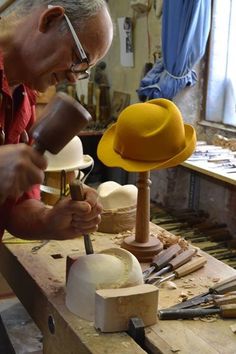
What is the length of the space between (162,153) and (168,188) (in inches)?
82.6

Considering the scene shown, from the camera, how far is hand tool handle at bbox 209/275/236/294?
139cm

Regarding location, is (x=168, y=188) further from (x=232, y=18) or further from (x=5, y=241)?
(x=5, y=241)

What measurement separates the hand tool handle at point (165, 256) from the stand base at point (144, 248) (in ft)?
0.08

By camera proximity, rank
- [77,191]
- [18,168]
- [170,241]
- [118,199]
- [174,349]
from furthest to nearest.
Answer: [118,199] → [170,241] → [77,191] → [174,349] → [18,168]

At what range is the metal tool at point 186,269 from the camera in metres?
1.51

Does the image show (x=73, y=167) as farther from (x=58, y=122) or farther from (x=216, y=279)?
(x=58, y=122)

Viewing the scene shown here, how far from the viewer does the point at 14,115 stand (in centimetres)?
151

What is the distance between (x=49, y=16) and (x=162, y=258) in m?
0.81

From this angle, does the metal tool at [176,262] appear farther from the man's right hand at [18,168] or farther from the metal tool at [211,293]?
the man's right hand at [18,168]

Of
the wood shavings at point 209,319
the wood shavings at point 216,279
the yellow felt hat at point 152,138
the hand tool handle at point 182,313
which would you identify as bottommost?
the wood shavings at point 216,279

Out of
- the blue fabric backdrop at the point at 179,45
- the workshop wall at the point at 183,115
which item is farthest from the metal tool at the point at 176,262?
the blue fabric backdrop at the point at 179,45

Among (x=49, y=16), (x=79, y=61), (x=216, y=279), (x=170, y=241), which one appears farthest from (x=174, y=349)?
(x=49, y=16)

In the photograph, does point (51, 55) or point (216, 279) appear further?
point (216, 279)

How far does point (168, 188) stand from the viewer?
3646mm
